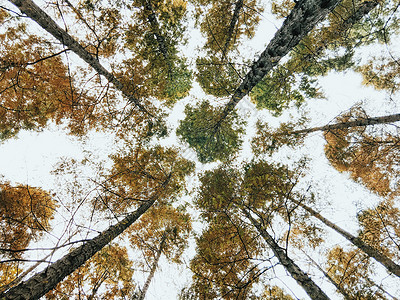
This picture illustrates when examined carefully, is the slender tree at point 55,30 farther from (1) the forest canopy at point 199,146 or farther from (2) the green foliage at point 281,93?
(2) the green foliage at point 281,93

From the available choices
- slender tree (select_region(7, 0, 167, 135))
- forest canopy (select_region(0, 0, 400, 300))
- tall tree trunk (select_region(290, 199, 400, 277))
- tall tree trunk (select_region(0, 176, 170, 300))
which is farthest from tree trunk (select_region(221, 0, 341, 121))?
tall tree trunk (select_region(0, 176, 170, 300))

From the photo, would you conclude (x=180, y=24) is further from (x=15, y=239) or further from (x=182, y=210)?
(x=15, y=239)

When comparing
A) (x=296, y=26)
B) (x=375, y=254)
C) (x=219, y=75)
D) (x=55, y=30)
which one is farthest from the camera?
(x=219, y=75)

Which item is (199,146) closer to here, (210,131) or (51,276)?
(210,131)

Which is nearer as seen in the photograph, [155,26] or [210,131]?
[155,26]

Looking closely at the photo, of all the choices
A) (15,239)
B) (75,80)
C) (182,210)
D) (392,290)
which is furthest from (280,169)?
(15,239)

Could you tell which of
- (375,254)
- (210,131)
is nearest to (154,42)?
(210,131)

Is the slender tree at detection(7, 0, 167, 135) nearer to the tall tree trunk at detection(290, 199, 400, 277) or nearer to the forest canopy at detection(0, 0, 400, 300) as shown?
the forest canopy at detection(0, 0, 400, 300)

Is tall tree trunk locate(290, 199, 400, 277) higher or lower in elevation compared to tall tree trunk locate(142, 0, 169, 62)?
lower
